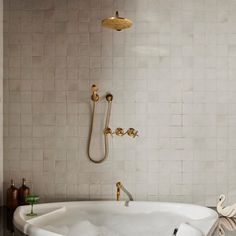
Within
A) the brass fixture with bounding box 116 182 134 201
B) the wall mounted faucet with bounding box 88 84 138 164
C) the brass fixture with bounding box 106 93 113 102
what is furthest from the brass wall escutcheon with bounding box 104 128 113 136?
the brass fixture with bounding box 116 182 134 201

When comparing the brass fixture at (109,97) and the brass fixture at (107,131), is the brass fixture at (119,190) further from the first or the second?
the brass fixture at (109,97)

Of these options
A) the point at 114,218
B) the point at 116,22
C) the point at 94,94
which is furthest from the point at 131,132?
the point at 116,22

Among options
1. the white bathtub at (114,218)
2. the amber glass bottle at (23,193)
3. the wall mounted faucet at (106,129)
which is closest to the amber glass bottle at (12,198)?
the amber glass bottle at (23,193)

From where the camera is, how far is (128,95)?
148 inches

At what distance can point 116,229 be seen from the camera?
3.23 m

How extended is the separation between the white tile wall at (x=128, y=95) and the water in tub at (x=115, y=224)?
0.95 feet

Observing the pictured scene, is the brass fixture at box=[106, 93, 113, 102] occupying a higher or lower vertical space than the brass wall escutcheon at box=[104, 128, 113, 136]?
higher

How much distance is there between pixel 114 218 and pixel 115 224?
14 cm

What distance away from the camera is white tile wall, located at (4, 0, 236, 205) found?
376 cm

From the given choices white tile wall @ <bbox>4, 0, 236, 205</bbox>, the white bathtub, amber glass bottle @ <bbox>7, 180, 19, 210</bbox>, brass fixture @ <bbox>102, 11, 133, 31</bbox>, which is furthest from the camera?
white tile wall @ <bbox>4, 0, 236, 205</bbox>

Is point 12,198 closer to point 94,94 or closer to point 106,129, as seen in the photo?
point 106,129

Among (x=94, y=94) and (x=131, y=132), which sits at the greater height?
(x=94, y=94)

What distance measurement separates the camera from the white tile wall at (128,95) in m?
3.76

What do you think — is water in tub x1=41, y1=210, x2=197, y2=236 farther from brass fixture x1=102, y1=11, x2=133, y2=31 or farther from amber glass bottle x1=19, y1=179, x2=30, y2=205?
brass fixture x1=102, y1=11, x2=133, y2=31
